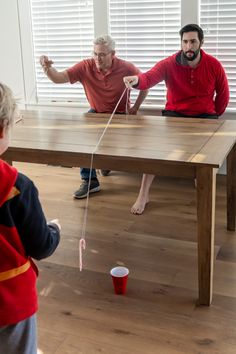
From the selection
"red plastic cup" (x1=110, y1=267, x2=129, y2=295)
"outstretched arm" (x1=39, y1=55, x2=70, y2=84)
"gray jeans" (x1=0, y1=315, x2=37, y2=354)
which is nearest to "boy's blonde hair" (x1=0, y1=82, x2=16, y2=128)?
"gray jeans" (x1=0, y1=315, x2=37, y2=354)

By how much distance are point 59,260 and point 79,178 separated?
4.55 ft

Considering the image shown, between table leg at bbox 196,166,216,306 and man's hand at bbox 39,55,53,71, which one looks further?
man's hand at bbox 39,55,53,71

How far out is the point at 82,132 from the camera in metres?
2.69

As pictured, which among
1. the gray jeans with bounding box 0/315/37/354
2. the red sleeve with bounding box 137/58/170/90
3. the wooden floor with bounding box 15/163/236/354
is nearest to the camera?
the gray jeans with bounding box 0/315/37/354

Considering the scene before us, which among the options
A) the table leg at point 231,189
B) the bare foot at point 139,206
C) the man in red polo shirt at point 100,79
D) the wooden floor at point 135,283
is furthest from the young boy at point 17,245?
the man in red polo shirt at point 100,79

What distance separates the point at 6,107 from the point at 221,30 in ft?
9.22

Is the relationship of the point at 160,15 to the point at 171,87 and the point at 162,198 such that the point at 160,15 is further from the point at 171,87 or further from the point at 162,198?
the point at 162,198

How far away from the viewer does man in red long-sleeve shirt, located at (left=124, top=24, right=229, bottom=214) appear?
3.40m

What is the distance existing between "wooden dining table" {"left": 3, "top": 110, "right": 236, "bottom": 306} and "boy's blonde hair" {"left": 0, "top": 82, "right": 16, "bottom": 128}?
3.31 feet

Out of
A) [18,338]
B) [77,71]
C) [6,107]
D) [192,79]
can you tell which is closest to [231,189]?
[192,79]

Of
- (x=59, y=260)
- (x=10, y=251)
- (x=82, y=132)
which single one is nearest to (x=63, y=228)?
(x=59, y=260)

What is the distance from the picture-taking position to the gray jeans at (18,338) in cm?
136

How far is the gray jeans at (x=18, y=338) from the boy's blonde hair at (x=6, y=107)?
1.83ft

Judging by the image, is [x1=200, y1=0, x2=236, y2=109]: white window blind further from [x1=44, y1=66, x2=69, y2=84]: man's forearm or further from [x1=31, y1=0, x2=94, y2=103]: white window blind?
[x1=44, y1=66, x2=69, y2=84]: man's forearm
